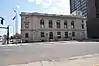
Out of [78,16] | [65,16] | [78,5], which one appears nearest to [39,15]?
[65,16]

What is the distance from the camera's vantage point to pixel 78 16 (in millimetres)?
67250

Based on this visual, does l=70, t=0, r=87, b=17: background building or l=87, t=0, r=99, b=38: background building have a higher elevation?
l=70, t=0, r=87, b=17: background building

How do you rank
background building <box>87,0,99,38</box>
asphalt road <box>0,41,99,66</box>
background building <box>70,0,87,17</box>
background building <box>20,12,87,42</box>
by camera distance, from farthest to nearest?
background building <box>70,0,87,17</box>, background building <box>87,0,99,38</box>, background building <box>20,12,87,42</box>, asphalt road <box>0,41,99,66</box>

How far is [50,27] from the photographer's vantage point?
63.1m

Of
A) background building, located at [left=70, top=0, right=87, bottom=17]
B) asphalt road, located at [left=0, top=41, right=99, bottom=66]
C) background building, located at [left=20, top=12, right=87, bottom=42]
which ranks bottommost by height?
asphalt road, located at [left=0, top=41, right=99, bottom=66]

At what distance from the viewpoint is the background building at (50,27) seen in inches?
2346

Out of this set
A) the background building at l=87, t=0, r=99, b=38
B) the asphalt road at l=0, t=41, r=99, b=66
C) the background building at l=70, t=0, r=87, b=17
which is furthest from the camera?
the background building at l=70, t=0, r=87, b=17

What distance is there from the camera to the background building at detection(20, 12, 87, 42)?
5959cm

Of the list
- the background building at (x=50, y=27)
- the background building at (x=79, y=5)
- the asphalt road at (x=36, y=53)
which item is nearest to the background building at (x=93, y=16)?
the background building at (x=79, y=5)

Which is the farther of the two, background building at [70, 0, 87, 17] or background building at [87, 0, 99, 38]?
background building at [70, 0, 87, 17]

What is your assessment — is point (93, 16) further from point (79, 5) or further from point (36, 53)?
point (36, 53)

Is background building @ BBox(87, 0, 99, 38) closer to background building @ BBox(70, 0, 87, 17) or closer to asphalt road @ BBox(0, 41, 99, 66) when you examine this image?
background building @ BBox(70, 0, 87, 17)

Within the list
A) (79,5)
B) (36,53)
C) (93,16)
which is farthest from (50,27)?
(79,5)

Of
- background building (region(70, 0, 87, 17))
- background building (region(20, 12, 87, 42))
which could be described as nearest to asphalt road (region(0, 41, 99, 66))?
background building (region(20, 12, 87, 42))
